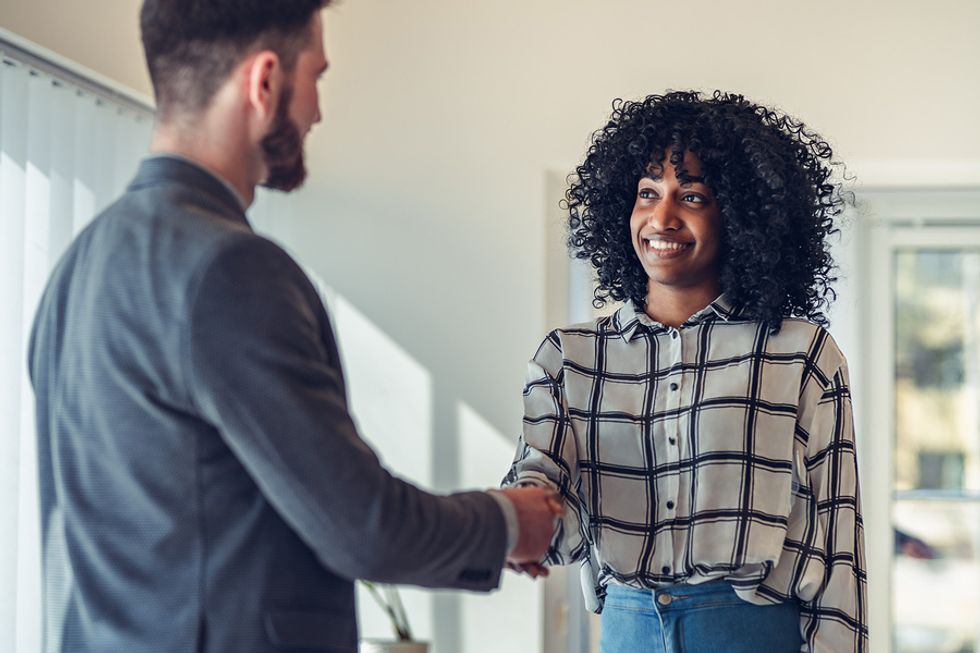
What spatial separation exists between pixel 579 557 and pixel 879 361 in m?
1.99

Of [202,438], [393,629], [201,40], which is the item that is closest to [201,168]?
[201,40]

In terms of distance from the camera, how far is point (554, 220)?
3.43m

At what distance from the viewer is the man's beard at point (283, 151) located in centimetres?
133

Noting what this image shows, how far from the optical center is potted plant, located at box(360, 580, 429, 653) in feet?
10.2

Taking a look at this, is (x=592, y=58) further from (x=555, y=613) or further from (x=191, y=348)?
(x=191, y=348)

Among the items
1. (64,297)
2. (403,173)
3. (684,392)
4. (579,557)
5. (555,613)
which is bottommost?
(555,613)

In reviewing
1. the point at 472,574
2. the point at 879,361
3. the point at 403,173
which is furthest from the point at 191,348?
Result: the point at 879,361

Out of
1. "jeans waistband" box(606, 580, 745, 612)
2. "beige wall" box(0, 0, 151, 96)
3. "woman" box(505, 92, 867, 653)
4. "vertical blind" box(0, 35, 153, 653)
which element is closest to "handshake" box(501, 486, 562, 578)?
"woman" box(505, 92, 867, 653)

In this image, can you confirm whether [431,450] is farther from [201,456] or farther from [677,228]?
[201,456]

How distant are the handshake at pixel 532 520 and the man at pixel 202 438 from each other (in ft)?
0.51

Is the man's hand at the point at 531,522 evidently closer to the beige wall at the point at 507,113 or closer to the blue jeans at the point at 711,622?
the blue jeans at the point at 711,622

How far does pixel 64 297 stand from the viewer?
1.29 meters

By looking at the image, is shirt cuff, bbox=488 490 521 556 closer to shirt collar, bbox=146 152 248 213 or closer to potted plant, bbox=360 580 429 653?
shirt collar, bbox=146 152 248 213

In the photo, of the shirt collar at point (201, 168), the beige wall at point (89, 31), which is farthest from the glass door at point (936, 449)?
the shirt collar at point (201, 168)
